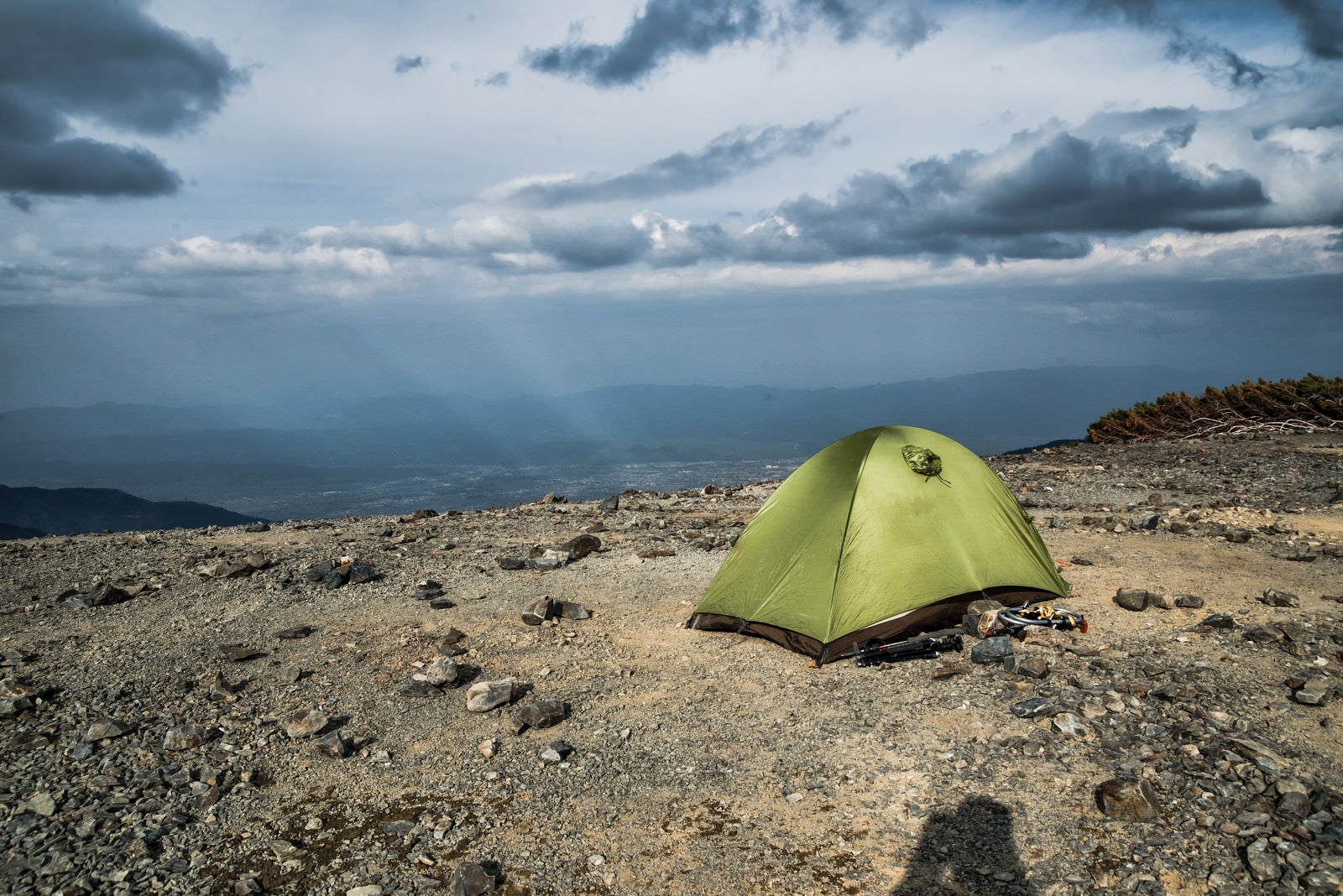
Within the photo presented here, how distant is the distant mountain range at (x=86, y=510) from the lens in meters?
123

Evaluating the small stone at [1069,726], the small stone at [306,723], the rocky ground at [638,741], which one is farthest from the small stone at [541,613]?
the small stone at [1069,726]

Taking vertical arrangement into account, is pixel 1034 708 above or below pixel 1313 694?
below

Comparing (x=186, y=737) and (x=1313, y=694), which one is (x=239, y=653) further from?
(x=1313, y=694)

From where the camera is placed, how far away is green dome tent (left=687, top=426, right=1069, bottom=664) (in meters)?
9.49

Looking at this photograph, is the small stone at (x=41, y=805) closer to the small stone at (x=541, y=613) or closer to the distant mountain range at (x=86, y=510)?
the small stone at (x=541, y=613)

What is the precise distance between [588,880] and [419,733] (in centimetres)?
307

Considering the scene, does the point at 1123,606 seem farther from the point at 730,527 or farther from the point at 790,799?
the point at 730,527

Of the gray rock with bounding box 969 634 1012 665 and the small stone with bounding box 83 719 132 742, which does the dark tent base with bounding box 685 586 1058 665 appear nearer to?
the gray rock with bounding box 969 634 1012 665

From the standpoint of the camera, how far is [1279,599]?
390 inches

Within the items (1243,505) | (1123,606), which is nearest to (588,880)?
(1123,606)

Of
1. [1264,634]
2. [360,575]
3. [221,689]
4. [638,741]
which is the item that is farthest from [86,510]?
[1264,634]

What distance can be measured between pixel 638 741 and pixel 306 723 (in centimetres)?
344

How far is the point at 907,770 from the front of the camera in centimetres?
668

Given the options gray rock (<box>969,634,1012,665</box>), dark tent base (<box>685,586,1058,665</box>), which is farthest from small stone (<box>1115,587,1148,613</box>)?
gray rock (<box>969,634,1012,665</box>)
